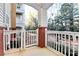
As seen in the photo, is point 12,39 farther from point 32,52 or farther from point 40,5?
point 40,5

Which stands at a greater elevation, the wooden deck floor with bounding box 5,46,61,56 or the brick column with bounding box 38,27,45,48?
the brick column with bounding box 38,27,45,48

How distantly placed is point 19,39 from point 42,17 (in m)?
0.47

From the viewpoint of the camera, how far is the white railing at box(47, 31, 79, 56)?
211 cm

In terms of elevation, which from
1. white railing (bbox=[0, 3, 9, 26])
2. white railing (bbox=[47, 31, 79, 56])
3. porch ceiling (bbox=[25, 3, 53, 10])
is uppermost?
porch ceiling (bbox=[25, 3, 53, 10])

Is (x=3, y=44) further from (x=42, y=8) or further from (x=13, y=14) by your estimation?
(x=42, y=8)

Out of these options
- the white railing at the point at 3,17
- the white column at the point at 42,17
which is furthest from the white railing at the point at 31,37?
the white railing at the point at 3,17

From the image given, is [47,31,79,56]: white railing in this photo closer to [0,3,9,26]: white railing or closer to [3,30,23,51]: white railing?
[3,30,23,51]: white railing

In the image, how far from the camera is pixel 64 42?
2.16 m

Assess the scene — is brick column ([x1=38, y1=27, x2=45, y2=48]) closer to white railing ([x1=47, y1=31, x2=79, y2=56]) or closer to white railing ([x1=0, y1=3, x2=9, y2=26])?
white railing ([x1=47, y1=31, x2=79, y2=56])

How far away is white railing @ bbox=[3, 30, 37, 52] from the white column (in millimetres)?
159

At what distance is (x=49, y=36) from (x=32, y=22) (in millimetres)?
322

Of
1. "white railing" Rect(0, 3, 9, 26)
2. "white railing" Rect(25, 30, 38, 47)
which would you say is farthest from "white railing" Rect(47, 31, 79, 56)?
"white railing" Rect(0, 3, 9, 26)

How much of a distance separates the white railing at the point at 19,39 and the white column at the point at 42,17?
0.16 meters

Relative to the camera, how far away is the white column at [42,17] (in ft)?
7.07
